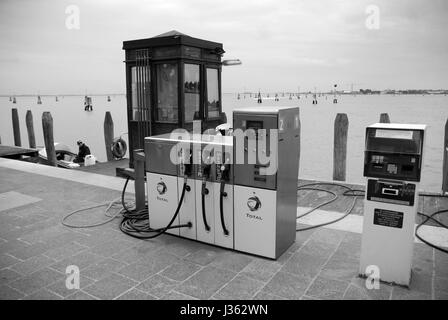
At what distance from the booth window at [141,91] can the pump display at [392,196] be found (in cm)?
474

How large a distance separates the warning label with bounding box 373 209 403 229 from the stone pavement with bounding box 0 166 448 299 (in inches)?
23.3

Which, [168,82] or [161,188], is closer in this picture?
[161,188]

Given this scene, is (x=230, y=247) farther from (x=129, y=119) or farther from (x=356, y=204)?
(x=129, y=119)

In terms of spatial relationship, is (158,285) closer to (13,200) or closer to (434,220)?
(434,220)

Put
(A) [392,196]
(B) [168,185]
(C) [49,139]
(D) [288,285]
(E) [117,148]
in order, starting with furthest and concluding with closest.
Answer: (C) [49,139] < (E) [117,148] < (B) [168,185] < (D) [288,285] < (A) [392,196]

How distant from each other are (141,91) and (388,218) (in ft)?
17.0

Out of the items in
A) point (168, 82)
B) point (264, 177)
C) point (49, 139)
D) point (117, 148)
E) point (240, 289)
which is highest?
point (168, 82)

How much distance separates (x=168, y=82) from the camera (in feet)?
22.2

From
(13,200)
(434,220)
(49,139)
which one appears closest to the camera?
(434,220)

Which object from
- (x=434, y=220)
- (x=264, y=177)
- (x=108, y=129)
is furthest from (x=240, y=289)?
(x=108, y=129)

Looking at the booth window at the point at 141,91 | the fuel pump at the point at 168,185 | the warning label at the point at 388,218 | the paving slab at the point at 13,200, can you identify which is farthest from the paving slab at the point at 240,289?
the booth window at the point at 141,91

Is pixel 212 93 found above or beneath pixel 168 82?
beneath

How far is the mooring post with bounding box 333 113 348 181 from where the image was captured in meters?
7.94

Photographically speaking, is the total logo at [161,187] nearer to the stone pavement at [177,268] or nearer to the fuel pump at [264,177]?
the stone pavement at [177,268]
